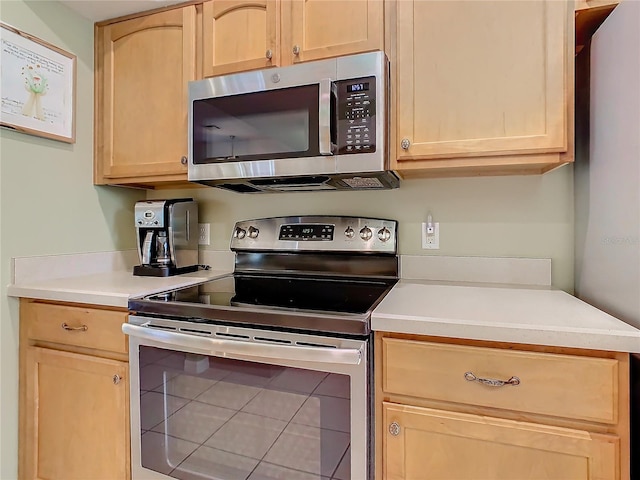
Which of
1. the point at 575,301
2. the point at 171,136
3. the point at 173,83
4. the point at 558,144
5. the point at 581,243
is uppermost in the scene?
the point at 173,83

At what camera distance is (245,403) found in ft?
3.72

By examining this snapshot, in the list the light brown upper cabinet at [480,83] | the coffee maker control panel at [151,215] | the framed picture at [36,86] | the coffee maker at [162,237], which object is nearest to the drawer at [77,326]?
the coffee maker at [162,237]

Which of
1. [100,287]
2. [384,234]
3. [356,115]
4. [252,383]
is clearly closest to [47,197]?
[100,287]

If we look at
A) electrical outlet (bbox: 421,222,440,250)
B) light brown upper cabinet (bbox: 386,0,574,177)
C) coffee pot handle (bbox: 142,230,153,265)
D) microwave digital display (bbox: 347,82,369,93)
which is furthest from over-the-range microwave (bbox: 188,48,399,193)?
coffee pot handle (bbox: 142,230,153,265)

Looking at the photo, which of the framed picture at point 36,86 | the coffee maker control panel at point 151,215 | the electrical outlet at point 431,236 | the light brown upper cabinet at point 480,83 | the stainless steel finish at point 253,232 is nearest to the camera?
the light brown upper cabinet at point 480,83

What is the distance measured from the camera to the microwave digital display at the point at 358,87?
1.28 m

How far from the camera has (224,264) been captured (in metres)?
1.92

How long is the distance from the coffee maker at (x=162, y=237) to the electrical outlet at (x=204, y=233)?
15 centimetres

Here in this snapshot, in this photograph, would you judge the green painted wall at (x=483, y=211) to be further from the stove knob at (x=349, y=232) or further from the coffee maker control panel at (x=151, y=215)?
the coffee maker control panel at (x=151, y=215)

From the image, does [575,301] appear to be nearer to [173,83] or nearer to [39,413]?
[173,83]

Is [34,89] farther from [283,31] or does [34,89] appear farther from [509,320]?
[509,320]

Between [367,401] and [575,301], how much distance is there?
0.73 m

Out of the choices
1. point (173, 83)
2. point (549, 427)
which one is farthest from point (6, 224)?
point (549, 427)

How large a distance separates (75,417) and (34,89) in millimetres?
1303
